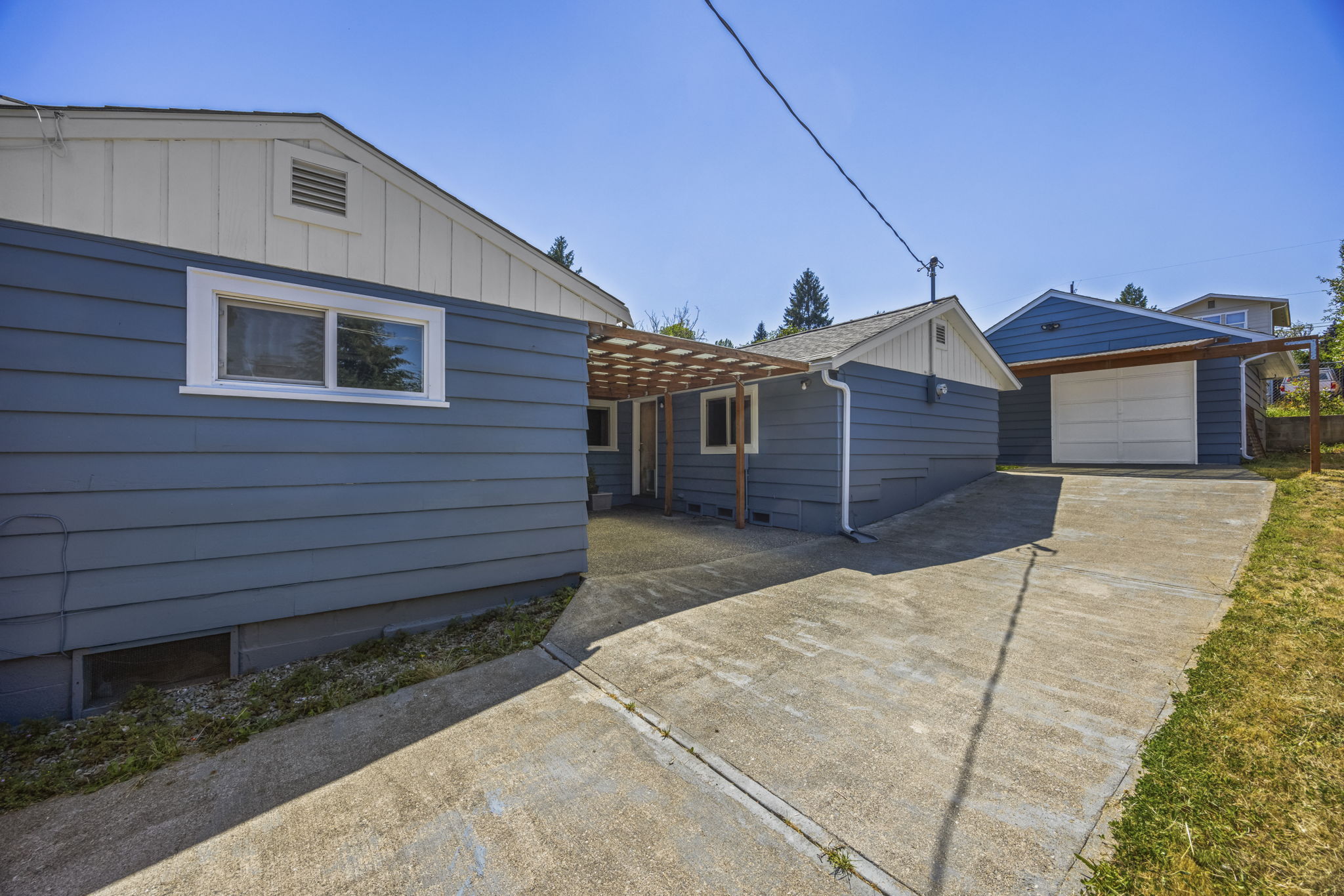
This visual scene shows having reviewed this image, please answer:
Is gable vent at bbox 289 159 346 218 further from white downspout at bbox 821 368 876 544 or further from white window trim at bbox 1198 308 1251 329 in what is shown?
white window trim at bbox 1198 308 1251 329

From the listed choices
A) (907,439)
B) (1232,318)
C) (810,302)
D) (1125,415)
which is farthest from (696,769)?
(810,302)

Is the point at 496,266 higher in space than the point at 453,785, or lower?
higher

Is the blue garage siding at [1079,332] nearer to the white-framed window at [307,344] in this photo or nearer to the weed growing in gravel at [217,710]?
the white-framed window at [307,344]

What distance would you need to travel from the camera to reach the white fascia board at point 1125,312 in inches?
380

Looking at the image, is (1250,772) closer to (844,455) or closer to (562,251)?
(844,455)

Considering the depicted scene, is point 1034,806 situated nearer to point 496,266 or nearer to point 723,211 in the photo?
point 496,266

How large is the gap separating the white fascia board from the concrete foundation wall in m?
2.78

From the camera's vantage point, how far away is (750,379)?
7.82m

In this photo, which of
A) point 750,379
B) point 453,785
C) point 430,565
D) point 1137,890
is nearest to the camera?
point 1137,890

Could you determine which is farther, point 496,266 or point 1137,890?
point 496,266

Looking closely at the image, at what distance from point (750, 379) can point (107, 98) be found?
671 cm

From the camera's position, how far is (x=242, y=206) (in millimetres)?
3316

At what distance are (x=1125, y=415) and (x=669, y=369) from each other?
10.3 metres

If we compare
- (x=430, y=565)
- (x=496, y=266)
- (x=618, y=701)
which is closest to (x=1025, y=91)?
(x=496, y=266)
